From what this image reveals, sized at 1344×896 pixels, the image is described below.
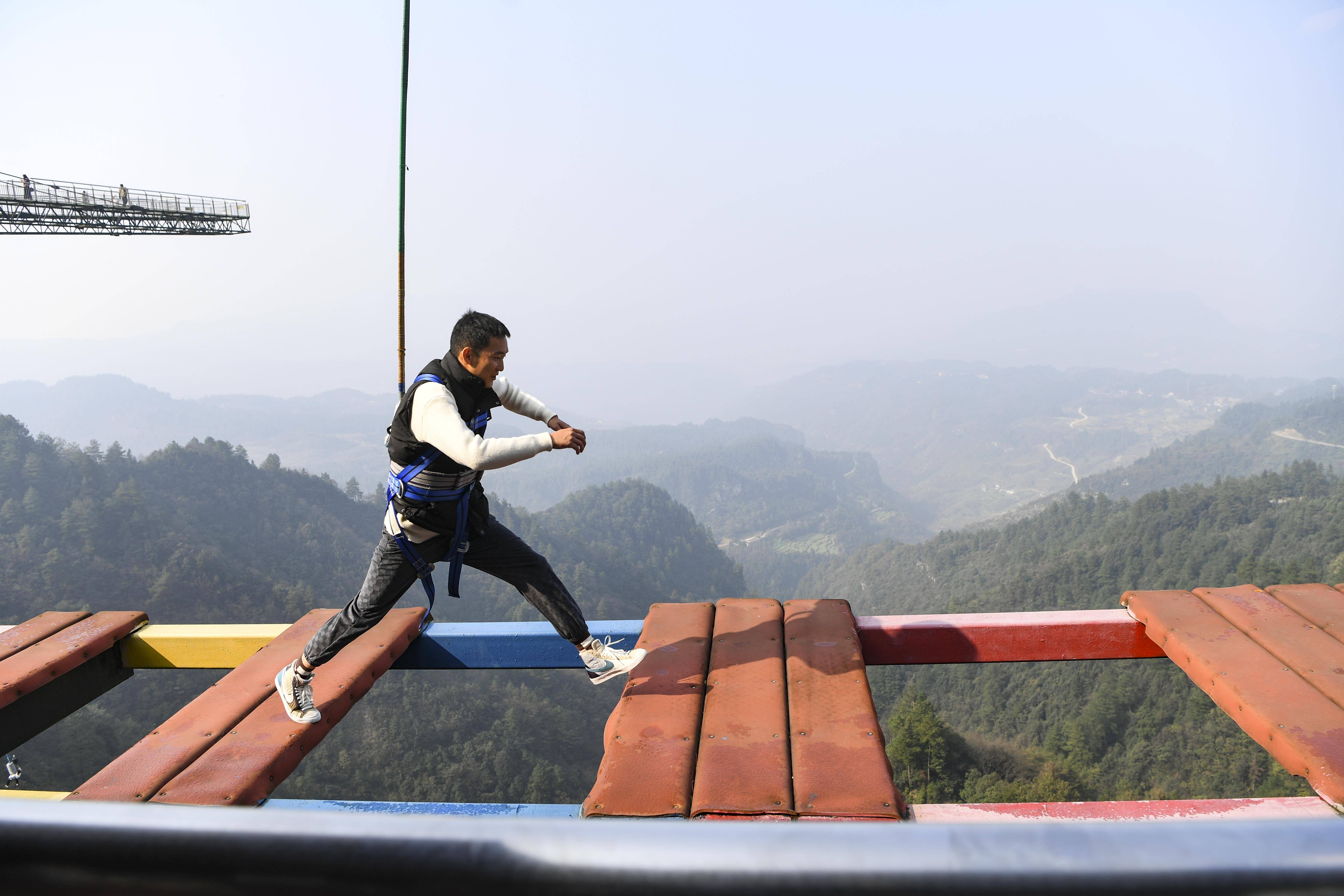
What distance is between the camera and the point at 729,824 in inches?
19.2

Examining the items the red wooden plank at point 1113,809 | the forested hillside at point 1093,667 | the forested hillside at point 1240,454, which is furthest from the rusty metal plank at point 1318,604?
the forested hillside at point 1240,454

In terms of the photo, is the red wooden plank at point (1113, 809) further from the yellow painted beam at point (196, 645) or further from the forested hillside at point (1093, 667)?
the forested hillside at point (1093, 667)

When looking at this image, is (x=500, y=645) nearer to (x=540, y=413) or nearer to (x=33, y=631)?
(x=540, y=413)

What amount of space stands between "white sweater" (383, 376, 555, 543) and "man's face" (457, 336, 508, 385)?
185 millimetres

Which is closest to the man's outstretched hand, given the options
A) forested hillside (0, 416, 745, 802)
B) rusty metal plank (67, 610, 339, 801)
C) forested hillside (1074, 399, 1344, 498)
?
rusty metal plank (67, 610, 339, 801)

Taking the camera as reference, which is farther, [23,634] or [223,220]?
[223,220]

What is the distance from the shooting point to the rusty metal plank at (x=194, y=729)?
263 cm

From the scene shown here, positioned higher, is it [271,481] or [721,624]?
[721,624]

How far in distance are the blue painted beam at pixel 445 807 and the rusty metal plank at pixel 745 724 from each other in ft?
1.93

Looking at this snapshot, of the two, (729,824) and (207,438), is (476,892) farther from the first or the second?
(207,438)

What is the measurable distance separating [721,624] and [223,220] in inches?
1575

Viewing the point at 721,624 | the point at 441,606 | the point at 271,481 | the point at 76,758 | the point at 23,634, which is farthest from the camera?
the point at 271,481

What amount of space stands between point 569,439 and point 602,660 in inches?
48.6

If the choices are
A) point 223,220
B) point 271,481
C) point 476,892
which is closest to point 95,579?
point 271,481
